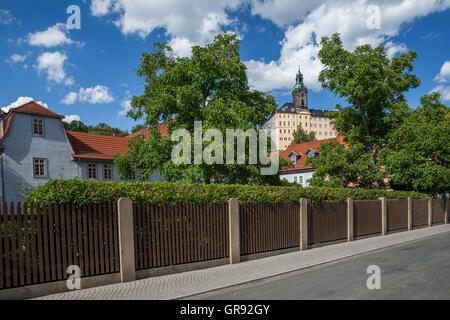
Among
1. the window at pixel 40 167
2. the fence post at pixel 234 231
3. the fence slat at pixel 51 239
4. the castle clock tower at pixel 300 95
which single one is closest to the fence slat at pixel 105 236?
the fence slat at pixel 51 239

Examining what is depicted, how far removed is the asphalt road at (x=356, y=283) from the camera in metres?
6.74

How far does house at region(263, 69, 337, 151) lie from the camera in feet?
467

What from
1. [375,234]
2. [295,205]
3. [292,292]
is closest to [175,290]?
[292,292]

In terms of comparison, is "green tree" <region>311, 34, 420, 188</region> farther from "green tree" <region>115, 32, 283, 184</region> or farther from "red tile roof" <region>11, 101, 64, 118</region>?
"red tile roof" <region>11, 101, 64, 118</region>

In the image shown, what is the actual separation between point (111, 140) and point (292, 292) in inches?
1201

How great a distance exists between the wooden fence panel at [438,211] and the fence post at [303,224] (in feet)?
51.8

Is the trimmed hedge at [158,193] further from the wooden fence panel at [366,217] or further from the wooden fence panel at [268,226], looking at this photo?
the wooden fence panel at [366,217]

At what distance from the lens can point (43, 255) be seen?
6906 millimetres

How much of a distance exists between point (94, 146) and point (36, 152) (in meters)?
6.24

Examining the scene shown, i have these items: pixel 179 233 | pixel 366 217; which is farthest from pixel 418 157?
pixel 179 233

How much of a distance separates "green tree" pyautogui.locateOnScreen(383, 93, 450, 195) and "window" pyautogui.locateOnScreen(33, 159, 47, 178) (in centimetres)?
2584

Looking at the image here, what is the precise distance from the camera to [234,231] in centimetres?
1027

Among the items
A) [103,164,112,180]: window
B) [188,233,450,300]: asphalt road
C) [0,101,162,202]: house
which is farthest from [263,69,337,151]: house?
[188,233,450,300]: asphalt road
